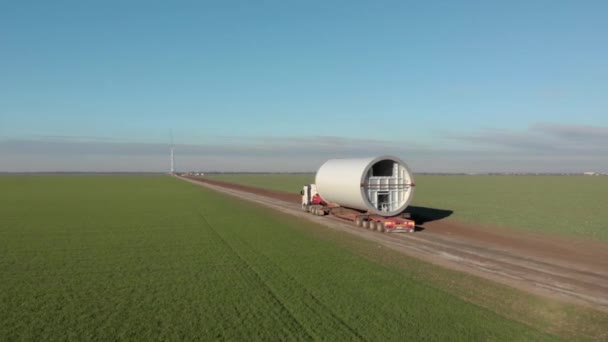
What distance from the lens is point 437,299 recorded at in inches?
437

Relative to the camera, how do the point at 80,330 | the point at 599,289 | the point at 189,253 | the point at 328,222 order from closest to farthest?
1. the point at 80,330
2. the point at 599,289
3. the point at 189,253
4. the point at 328,222

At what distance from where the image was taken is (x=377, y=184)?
2423 centimetres

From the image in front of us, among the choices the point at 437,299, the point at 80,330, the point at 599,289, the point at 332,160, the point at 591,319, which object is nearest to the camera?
the point at 80,330

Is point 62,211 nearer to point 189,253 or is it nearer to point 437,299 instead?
point 189,253

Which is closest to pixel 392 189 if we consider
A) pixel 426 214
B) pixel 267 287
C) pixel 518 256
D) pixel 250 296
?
pixel 518 256

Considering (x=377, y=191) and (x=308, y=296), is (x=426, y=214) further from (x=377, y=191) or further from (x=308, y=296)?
(x=308, y=296)

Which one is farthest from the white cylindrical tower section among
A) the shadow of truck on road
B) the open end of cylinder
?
the shadow of truck on road

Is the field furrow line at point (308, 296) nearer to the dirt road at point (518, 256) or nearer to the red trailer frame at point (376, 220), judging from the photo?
the dirt road at point (518, 256)

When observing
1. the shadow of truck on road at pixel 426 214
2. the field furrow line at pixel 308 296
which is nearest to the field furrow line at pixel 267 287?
the field furrow line at pixel 308 296

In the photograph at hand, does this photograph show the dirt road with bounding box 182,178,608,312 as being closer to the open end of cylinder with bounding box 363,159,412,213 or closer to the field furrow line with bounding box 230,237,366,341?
the open end of cylinder with bounding box 363,159,412,213

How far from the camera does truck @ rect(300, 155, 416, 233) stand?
922 inches

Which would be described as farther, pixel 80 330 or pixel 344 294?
pixel 344 294

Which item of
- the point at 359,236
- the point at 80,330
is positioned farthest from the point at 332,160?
the point at 80,330

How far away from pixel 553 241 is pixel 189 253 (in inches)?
676
